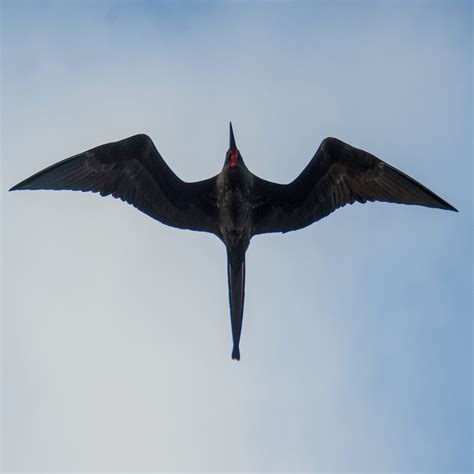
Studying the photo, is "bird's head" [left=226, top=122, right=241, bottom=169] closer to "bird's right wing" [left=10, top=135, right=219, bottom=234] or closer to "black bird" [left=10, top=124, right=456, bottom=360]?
"black bird" [left=10, top=124, right=456, bottom=360]

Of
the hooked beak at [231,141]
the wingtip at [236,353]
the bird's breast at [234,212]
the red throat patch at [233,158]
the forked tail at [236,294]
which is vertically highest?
the hooked beak at [231,141]

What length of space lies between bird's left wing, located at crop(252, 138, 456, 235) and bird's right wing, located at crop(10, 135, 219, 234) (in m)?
0.67

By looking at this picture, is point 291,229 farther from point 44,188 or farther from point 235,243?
point 44,188

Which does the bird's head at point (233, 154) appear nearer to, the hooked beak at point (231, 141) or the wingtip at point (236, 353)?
the hooked beak at point (231, 141)

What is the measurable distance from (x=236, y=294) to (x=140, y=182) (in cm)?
175

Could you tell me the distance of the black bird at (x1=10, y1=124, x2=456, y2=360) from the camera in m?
9.06

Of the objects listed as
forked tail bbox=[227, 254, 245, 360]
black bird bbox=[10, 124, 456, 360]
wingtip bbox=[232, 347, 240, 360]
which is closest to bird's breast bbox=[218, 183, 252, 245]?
black bird bbox=[10, 124, 456, 360]

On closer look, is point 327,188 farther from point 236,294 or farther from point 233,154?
point 236,294

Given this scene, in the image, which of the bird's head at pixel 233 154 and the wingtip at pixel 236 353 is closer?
the wingtip at pixel 236 353

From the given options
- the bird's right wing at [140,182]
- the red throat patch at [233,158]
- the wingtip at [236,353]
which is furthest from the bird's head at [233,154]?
the wingtip at [236,353]

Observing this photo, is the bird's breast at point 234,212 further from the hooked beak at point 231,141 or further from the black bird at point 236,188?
the hooked beak at point 231,141

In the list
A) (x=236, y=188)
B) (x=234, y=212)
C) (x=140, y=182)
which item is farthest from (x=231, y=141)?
(x=140, y=182)

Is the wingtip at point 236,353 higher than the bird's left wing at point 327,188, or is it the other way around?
the bird's left wing at point 327,188

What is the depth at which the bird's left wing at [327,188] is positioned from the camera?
912 centimetres
